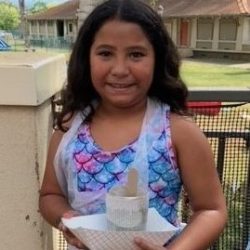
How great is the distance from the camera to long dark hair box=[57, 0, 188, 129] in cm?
150

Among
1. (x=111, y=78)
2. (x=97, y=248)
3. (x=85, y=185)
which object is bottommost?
(x=97, y=248)

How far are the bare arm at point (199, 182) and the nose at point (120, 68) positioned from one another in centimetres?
22

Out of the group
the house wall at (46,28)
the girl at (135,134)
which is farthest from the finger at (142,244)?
the house wall at (46,28)

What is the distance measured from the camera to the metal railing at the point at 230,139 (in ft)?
6.84

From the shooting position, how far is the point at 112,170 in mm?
1485

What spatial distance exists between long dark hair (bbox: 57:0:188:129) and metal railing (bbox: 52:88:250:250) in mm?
355

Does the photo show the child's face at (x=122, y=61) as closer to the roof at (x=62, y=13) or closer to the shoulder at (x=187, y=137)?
the shoulder at (x=187, y=137)

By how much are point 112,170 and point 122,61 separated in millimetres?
324

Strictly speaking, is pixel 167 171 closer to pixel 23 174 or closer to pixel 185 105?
pixel 185 105

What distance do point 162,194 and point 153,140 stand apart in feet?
0.55

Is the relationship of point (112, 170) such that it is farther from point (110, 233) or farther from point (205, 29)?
point (205, 29)

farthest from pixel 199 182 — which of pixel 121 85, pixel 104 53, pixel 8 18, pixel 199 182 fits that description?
pixel 8 18

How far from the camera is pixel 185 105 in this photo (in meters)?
1.63

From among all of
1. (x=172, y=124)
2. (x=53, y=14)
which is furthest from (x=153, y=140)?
(x=53, y=14)
